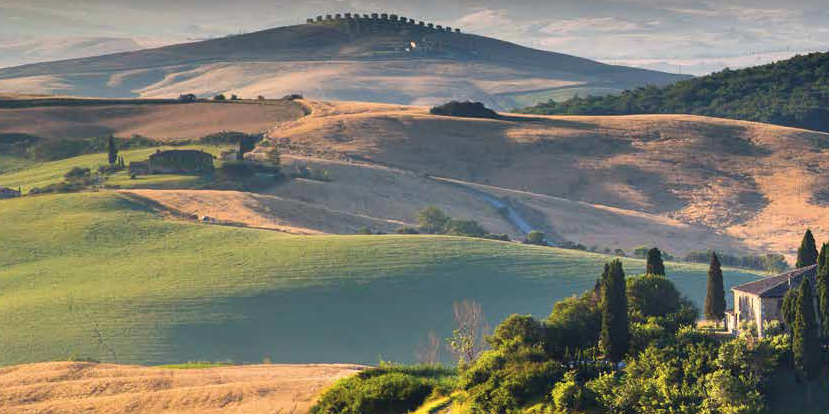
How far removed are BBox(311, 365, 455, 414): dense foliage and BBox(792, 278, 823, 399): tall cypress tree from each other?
632 inches

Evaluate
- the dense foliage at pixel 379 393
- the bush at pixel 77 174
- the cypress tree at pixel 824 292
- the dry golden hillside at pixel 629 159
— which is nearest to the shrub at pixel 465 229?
the dry golden hillside at pixel 629 159

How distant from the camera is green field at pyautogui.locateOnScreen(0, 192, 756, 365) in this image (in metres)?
86.5

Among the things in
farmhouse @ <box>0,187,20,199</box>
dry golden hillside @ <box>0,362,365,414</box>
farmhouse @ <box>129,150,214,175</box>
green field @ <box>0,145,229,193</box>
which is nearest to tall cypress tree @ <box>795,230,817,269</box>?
dry golden hillside @ <box>0,362,365,414</box>

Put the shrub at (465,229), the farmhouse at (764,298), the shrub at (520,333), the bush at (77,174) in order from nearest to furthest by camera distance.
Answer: the shrub at (520,333)
the farmhouse at (764,298)
the shrub at (465,229)
the bush at (77,174)

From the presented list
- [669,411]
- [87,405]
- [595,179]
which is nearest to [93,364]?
[87,405]

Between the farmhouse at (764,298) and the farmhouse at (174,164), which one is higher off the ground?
the farmhouse at (764,298)

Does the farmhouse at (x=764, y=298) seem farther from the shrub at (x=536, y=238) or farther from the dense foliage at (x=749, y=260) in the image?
the shrub at (x=536, y=238)

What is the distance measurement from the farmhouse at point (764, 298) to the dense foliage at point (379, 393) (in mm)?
13738

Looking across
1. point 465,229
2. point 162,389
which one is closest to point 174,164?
point 465,229

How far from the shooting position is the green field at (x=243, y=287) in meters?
86.5

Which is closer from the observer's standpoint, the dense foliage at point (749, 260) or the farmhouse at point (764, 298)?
the farmhouse at point (764, 298)

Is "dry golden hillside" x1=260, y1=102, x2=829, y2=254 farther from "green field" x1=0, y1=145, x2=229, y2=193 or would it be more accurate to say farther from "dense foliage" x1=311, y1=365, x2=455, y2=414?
"dense foliage" x1=311, y1=365, x2=455, y2=414

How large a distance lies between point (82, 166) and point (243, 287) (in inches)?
2810

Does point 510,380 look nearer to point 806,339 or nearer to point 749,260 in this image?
point 806,339
